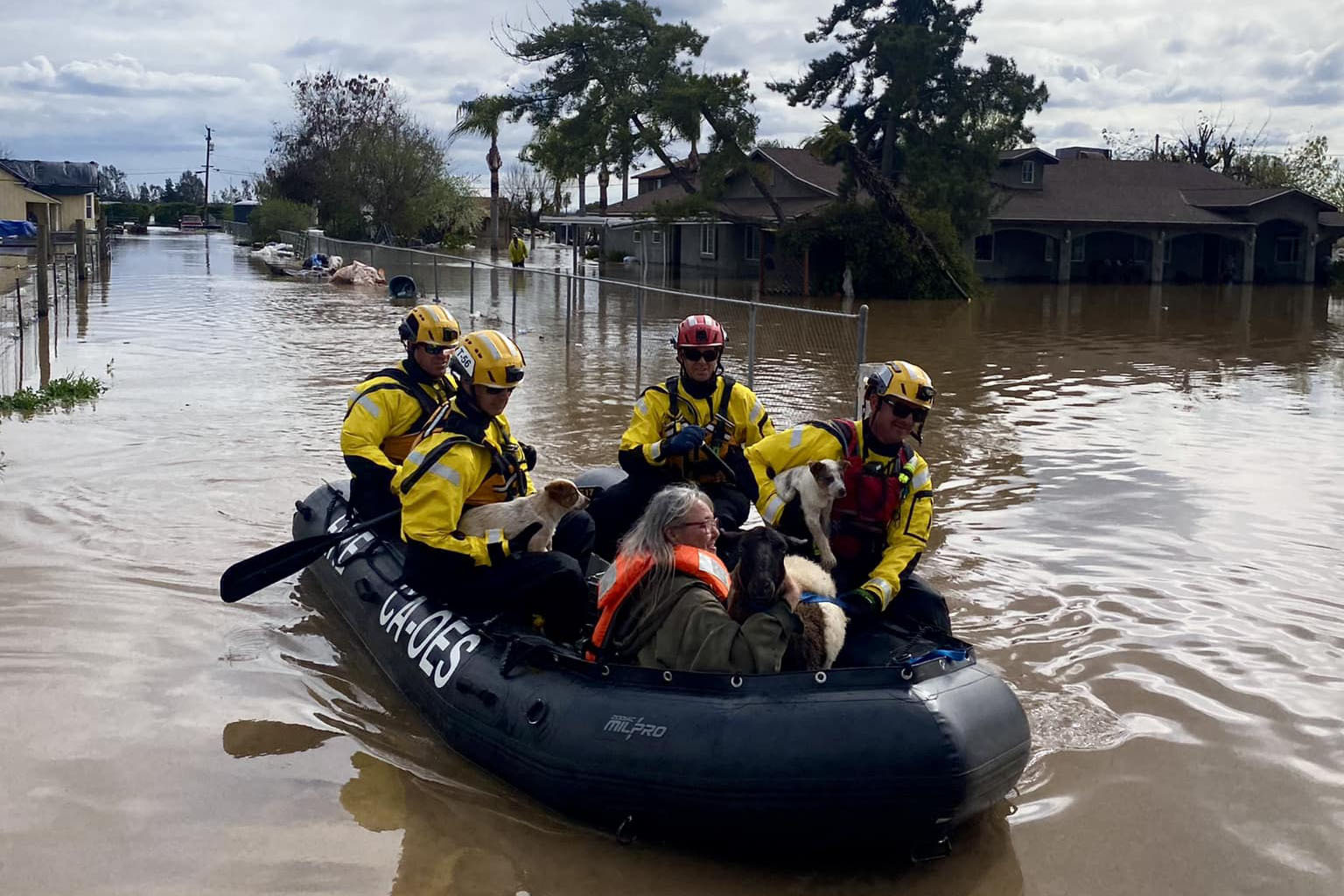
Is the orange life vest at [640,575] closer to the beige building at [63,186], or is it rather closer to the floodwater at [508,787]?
the floodwater at [508,787]

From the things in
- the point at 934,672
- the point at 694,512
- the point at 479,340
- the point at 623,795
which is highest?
the point at 479,340

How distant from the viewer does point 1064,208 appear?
42875 mm

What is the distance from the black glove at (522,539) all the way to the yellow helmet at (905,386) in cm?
169

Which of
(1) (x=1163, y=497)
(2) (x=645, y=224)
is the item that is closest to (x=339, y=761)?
(1) (x=1163, y=497)

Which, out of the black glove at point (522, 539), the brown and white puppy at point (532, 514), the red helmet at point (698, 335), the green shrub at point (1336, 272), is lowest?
the black glove at point (522, 539)

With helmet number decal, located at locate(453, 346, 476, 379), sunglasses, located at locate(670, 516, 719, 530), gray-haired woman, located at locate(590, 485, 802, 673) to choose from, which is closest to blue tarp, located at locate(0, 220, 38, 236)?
helmet number decal, located at locate(453, 346, 476, 379)

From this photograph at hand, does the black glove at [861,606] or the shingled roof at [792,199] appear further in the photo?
the shingled roof at [792,199]

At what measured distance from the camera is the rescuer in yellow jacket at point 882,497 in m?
5.59

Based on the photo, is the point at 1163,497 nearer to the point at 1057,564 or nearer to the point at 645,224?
the point at 1057,564

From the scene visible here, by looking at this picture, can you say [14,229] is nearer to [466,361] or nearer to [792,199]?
[792,199]

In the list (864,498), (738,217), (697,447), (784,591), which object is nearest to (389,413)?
(697,447)

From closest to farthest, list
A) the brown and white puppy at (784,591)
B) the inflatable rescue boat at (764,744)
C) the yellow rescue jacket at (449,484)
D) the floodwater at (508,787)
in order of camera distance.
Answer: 1. the inflatable rescue boat at (764,744)
2. the brown and white puppy at (784,591)
3. the floodwater at (508,787)
4. the yellow rescue jacket at (449,484)

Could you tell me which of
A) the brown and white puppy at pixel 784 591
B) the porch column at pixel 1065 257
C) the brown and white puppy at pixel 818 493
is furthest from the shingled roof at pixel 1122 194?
the brown and white puppy at pixel 784 591

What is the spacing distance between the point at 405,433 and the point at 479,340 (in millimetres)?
1714
